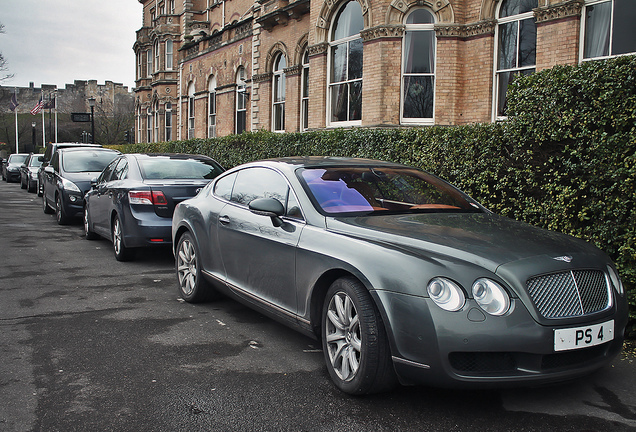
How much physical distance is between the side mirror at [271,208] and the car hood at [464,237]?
535mm

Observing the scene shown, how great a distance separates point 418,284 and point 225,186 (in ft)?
10.3

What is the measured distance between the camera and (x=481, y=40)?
45.3 ft

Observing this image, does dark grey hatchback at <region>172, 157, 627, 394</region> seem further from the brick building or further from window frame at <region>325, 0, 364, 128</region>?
window frame at <region>325, 0, 364, 128</region>

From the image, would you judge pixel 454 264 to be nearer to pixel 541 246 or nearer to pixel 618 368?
pixel 541 246

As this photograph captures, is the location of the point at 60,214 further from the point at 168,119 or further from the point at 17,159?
the point at 168,119

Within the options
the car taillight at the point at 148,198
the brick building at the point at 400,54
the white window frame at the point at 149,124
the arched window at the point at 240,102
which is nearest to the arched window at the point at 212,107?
the brick building at the point at 400,54

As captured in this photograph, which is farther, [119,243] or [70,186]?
[70,186]

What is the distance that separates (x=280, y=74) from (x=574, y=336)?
1999 cm

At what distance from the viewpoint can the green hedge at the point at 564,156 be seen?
17.1ft

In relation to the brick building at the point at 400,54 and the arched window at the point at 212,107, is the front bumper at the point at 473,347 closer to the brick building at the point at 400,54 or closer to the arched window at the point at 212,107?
the brick building at the point at 400,54

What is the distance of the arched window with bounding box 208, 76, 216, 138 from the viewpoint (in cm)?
2952

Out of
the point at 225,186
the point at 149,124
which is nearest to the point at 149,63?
the point at 149,124

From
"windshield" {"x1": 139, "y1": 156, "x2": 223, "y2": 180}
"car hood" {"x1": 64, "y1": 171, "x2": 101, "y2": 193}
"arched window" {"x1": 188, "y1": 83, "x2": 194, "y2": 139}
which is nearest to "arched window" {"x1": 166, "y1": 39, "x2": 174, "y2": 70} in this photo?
"arched window" {"x1": 188, "y1": 83, "x2": 194, "y2": 139}

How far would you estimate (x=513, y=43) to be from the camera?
1329cm
